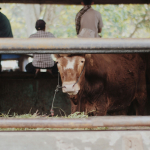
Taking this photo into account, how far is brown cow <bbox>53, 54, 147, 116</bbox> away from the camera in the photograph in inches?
134

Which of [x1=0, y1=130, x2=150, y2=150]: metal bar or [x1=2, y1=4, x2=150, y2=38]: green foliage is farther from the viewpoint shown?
[x1=2, y1=4, x2=150, y2=38]: green foliage

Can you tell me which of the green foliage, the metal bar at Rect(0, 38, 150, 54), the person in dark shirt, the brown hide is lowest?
the brown hide

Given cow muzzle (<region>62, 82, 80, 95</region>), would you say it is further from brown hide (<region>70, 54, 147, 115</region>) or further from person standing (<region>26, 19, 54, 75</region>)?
person standing (<region>26, 19, 54, 75</region>)

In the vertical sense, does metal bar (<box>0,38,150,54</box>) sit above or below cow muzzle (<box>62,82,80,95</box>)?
above

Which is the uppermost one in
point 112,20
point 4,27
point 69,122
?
point 112,20

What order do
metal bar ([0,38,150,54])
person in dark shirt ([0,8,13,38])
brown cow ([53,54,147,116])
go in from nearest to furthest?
metal bar ([0,38,150,54])
brown cow ([53,54,147,116])
person in dark shirt ([0,8,13,38])

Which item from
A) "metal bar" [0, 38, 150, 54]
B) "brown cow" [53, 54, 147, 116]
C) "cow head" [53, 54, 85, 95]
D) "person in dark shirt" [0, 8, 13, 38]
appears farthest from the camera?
"person in dark shirt" [0, 8, 13, 38]

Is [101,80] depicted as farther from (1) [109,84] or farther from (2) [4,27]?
(2) [4,27]

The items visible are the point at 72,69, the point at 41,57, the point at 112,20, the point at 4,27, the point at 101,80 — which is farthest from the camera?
the point at 112,20

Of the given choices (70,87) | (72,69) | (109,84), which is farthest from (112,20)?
(70,87)

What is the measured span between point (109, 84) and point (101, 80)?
27cm

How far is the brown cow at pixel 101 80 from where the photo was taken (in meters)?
3.41

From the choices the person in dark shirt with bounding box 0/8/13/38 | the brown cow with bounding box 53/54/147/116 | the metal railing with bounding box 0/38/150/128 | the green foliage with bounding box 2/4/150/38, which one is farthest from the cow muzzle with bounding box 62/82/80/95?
the green foliage with bounding box 2/4/150/38

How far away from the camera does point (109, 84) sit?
4.22 meters
